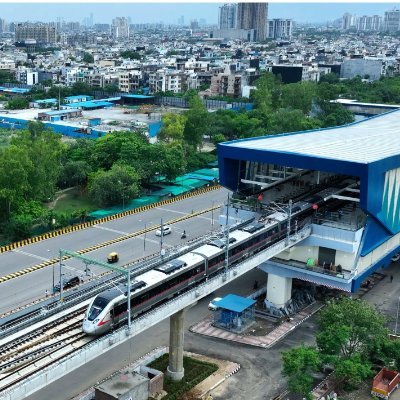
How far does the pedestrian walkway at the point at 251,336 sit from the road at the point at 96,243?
8.36 metres

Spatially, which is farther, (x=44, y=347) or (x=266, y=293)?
(x=266, y=293)

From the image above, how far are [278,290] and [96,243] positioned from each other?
14.4 meters

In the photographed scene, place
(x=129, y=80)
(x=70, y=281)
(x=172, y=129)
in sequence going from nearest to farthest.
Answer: (x=70, y=281)
(x=172, y=129)
(x=129, y=80)

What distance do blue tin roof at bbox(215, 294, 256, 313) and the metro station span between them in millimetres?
2238

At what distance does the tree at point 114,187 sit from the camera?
48612 millimetres

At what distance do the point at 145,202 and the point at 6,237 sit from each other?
42.1 ft

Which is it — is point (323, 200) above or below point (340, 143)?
below

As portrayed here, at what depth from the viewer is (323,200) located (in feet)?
112

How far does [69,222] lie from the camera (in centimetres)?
4475

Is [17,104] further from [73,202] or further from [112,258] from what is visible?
[112,258]

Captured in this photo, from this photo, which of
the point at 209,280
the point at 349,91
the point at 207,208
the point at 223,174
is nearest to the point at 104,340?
the point at 209,280

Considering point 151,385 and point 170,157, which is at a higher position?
point 170,157

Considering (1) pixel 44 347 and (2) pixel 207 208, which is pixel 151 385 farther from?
(2) pixel 207 208

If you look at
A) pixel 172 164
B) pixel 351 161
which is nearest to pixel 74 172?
pixel 172 164
